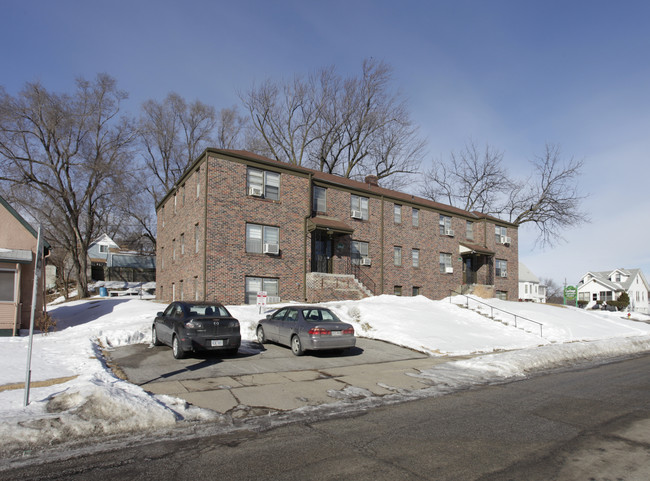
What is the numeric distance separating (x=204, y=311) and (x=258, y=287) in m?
10.4

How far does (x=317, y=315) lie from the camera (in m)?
13.1

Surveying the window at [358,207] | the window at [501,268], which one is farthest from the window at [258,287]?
the window at [501,268]

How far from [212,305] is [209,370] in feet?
7.74

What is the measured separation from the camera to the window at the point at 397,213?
30231 mm

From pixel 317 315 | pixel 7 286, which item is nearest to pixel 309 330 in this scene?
pixel 317 315

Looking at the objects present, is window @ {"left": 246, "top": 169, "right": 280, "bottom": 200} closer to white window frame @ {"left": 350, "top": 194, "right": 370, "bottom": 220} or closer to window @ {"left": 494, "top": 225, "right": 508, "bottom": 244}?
white window frame @ {"left": 350, "top": 194, "right": 370, "bottom": 220}

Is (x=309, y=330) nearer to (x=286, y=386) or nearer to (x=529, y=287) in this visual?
(x=286, y=386)

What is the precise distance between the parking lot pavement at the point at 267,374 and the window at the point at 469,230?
23408mm

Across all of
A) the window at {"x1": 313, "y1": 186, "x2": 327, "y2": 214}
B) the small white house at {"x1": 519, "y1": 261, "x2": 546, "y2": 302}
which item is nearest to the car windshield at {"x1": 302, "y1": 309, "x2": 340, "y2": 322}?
the window at {"x1": 313, "y1": 186, "x2": 327, "y2": 214}

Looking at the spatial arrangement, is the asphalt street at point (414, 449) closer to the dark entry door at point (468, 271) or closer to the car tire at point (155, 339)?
the car tire at point (155, 339)

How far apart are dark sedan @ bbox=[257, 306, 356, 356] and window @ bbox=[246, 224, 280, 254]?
876 centimetres

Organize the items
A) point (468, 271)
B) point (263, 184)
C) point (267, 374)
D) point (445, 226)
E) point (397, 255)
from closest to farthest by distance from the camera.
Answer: point (267, 374) < point (263, 184) < point (397, 255) < point (445, 226) < point (468, 271)

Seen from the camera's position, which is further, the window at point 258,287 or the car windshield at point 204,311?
the window at point 258,287

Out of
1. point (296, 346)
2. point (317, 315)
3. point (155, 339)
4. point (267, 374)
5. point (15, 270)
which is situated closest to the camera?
point (267, 374)
